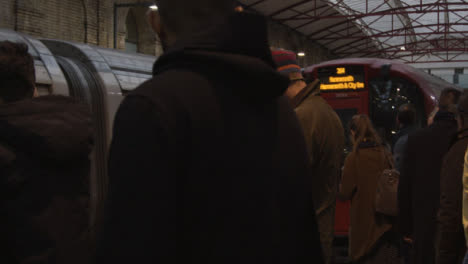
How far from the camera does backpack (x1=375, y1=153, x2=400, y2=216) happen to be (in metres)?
4.93

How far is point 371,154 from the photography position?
5230 mm

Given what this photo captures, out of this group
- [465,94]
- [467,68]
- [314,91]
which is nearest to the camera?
[465,94]

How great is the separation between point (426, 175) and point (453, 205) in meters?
1.15

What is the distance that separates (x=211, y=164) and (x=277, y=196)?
268 millimetres

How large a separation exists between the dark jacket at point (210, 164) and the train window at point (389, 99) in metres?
8.55

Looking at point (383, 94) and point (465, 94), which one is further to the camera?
point (383, 94)

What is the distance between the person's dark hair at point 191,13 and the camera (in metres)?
1.33

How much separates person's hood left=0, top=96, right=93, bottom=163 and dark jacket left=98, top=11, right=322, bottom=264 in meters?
1.12

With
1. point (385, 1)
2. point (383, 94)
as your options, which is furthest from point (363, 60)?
point (385, 1)

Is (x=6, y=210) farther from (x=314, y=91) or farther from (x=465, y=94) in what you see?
(x=465, y=94)

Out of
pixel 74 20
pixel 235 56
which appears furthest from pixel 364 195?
pixel 74 20

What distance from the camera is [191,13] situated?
52.3 inches

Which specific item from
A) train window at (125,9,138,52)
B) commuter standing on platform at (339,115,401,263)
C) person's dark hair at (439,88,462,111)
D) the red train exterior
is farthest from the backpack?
train window at (125,9,138,52)

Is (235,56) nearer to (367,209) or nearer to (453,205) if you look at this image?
(453,205)
